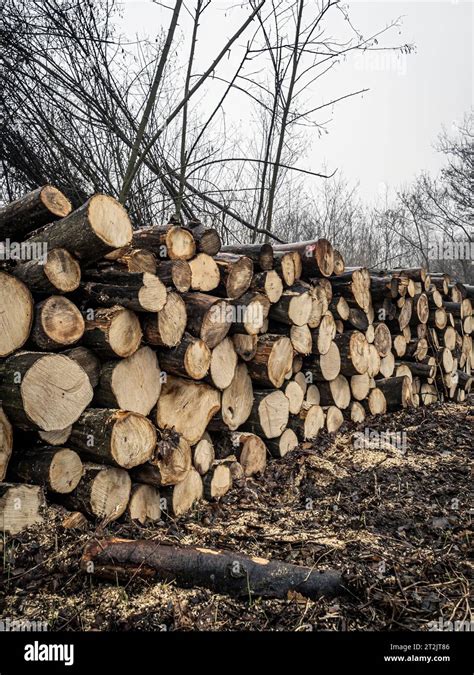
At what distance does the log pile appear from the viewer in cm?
254

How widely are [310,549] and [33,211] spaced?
89.8 inches

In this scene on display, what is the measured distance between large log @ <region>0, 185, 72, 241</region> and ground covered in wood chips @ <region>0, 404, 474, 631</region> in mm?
1529

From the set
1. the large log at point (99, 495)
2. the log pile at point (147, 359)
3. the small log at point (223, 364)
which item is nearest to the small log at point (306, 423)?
the log pile at point (147, 359)

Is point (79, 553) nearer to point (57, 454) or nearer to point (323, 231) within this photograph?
point (57, 454)

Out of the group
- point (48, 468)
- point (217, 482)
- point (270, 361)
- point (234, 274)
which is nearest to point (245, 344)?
point (270, 361)

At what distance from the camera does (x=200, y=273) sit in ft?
11.1

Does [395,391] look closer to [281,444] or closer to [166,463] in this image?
[281,444]

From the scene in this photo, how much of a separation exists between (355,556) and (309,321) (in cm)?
222

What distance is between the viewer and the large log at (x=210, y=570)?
7.09 ft

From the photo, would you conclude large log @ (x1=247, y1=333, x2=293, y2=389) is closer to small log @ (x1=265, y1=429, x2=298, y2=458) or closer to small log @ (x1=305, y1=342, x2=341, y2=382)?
small log @ (x1=265, y1=429, x2=298, y2=458)

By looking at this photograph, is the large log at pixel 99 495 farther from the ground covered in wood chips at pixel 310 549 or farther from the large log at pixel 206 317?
the large log at pixel 206 317

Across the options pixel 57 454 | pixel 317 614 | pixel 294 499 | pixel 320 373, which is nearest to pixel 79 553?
pixel 57 454

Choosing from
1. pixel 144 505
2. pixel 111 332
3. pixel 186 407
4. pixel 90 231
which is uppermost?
pixel 90 231

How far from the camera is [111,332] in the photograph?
2.72 metres
